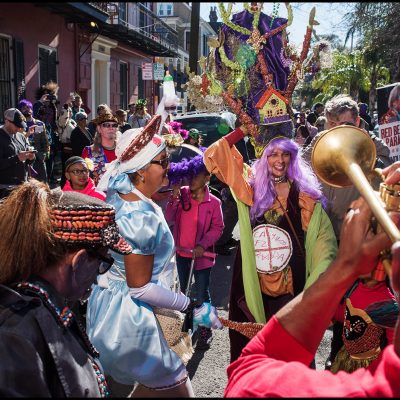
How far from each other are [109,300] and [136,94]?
21.0m

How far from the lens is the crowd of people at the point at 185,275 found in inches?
46.7

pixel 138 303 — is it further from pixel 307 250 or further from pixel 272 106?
pixel 272 106

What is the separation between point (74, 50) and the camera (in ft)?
47.0

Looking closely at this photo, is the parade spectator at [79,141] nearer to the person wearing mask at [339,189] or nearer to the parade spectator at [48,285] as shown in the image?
the person wearing mask at [339,189]

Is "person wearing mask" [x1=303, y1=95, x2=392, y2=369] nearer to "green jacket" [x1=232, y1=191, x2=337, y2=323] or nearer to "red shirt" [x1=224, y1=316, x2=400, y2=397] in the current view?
"green jacket" [x1=232, y1=191, x2=337, y2=323]

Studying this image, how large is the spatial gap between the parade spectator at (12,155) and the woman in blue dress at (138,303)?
394cm

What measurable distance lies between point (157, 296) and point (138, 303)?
11 cm

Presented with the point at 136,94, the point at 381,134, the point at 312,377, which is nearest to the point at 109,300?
the point at 312,377

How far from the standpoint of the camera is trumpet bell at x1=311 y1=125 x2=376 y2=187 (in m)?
1.56

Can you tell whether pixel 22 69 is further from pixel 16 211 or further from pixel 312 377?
pixel 312 377

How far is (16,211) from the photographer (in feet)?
5.06

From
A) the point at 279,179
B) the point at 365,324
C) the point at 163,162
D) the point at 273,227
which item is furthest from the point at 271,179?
the point at 365,324

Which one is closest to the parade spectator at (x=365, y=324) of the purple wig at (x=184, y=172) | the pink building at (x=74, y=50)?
the purple wig at (x=184, y=172)

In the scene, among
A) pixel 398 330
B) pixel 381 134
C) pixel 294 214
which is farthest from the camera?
pixel 381 134
